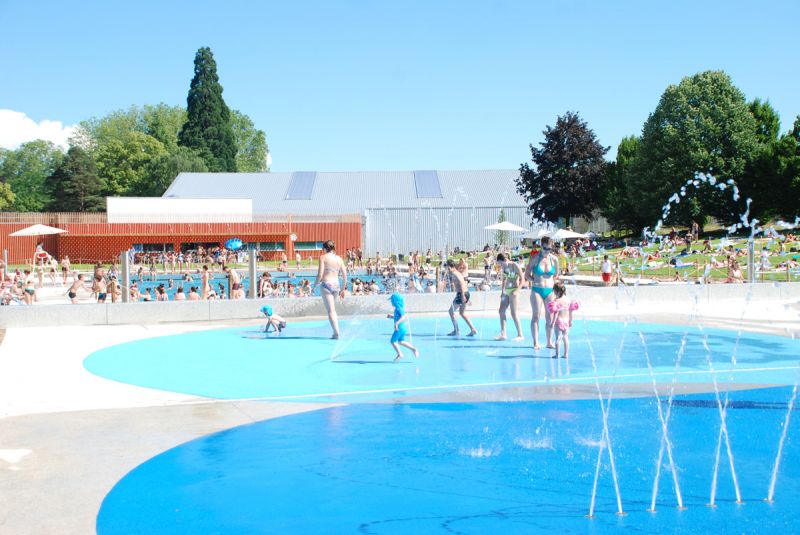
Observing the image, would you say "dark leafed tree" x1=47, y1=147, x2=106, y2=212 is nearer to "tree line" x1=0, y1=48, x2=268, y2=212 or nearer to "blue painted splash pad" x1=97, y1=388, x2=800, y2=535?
"tree line" x1=0, y1=48, x2=268, y2=212

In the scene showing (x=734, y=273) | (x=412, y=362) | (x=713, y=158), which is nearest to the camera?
(x=412, y=362)

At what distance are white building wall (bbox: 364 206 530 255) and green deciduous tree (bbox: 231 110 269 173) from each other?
50963mm

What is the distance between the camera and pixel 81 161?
264 feet

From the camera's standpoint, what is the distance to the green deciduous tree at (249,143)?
10438 centimetres

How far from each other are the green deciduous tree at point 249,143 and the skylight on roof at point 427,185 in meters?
45.8

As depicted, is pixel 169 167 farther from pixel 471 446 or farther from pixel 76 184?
pixel 471 446

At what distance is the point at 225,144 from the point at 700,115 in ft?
192

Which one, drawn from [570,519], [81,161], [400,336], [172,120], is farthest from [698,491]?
[172,120]

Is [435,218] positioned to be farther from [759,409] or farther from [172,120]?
[172,120]

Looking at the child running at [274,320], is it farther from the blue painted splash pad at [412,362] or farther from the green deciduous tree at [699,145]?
the green deciduous tree at [699,145]

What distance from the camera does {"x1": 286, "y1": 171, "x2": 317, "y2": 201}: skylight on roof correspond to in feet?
200

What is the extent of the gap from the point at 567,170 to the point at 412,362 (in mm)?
45548

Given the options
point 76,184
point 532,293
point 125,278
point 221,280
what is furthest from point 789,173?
point 76,184

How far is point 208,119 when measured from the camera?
9081 centimetres
